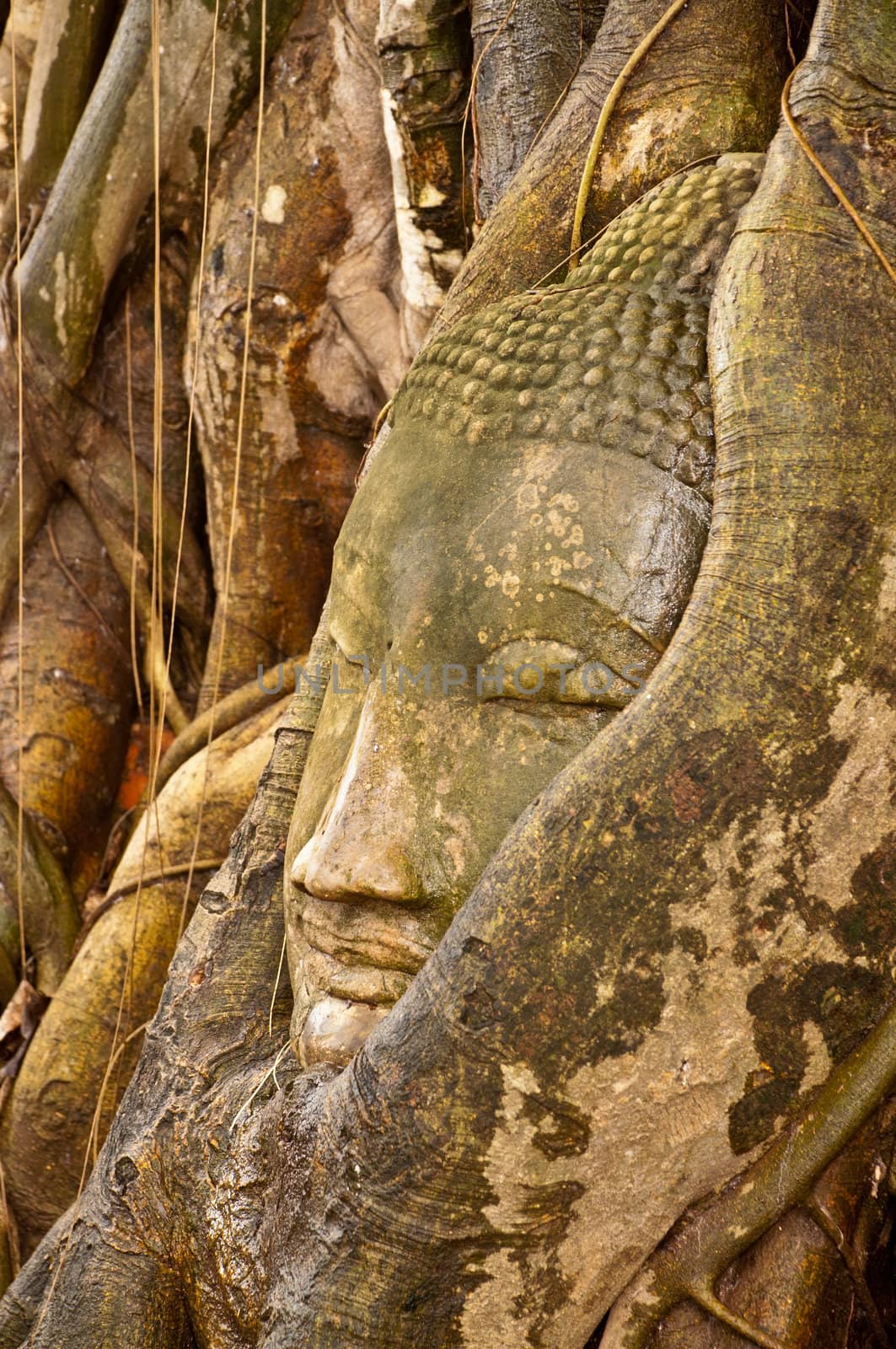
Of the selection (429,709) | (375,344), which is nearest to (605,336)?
(429,709)

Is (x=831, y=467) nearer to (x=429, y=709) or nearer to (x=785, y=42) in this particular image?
(x=429, y=709)

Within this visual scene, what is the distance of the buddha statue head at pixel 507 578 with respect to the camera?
1330mm

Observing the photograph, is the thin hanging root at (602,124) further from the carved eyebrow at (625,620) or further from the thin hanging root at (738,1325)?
the thin hanging root at (738,1325)

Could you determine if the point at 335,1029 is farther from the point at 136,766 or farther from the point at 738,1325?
the point at 136,766

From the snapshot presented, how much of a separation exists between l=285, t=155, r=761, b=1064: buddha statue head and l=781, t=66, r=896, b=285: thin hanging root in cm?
12

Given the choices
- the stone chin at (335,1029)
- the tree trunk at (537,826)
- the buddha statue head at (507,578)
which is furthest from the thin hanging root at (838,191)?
the stone chin at (335,1029)

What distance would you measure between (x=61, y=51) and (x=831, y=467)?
2614 millimetres

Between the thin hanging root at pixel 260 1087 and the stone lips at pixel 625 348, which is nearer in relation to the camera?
the stone lips at pixel 625 348

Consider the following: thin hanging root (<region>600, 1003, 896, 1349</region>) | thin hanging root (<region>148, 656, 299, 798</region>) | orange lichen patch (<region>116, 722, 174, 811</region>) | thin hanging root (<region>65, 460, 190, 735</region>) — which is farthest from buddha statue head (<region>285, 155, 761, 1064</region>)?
orange lichen patch (<region>116, 722, 174, 811</region>)

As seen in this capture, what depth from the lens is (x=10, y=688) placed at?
9.78ft

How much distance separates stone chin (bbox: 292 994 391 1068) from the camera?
143cm

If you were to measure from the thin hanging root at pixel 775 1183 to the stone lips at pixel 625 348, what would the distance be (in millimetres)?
590

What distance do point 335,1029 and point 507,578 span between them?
0.55 meters

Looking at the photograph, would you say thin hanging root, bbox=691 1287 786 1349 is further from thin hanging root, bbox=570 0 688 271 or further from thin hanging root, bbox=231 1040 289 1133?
thin hanging root, bbox=570 0 688 271
